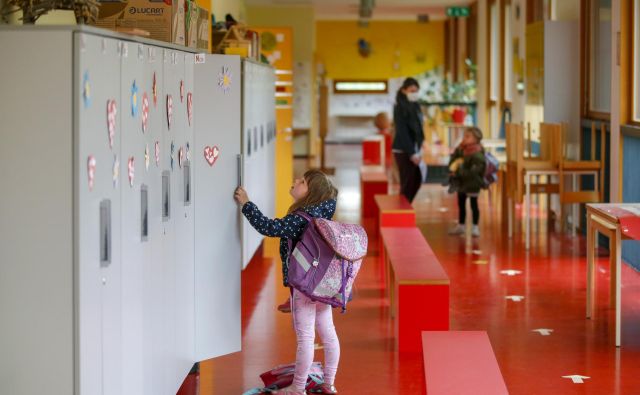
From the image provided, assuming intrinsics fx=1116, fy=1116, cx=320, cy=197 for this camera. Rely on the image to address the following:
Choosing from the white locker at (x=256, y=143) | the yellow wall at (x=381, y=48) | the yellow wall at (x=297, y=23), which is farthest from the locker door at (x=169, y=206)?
the yellow wall at (x=381, y=48)

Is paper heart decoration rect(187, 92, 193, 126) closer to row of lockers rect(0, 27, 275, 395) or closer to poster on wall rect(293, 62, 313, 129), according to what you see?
row of lockers rect(0, 27, 275, 395)

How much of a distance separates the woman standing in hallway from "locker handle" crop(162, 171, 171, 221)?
629 centimetres

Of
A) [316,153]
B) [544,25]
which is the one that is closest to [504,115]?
[544,25]

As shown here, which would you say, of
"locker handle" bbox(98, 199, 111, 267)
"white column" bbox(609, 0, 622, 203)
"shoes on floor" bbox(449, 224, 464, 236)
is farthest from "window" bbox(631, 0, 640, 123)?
"locker handle" bbox(98, 199, 111, 267)

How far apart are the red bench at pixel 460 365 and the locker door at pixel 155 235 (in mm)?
1106

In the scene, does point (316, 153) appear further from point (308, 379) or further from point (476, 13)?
point (308, 379)

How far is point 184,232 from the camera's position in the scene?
205 inches

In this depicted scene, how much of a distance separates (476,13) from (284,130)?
955cm

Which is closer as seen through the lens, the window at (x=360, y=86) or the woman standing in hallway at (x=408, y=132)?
the woman standing in hallway at (x=408, y=132)

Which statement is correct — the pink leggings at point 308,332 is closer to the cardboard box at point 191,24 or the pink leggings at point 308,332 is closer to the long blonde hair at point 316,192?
the long blonde hair at point 316,192

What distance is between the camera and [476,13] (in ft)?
71.9

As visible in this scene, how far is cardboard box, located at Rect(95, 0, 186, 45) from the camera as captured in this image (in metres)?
5.12

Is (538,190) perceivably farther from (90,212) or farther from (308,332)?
(90,212)

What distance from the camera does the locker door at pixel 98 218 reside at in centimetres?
340
